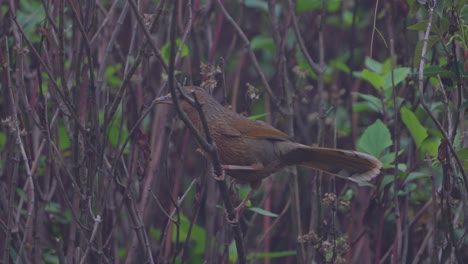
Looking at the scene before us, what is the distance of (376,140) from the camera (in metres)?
4.23

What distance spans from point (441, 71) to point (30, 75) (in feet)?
8.14

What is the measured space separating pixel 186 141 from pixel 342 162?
937 mm

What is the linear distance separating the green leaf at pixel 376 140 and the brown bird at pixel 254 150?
170 mm

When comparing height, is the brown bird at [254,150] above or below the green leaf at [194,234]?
above

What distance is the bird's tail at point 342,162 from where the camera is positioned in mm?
4016

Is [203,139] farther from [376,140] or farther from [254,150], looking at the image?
[376,140]

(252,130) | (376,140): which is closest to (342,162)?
(376,140)

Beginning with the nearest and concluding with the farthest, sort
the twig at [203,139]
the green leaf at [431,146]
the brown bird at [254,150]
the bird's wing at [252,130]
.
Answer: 1. the twig at [203,139]
2. the green leaf at [431,146]
3. the brown bird at [254,150]
4. the bird's wing at [252,130]

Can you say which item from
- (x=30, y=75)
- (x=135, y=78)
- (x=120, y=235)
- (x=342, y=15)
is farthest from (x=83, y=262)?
(x=342, y=15)

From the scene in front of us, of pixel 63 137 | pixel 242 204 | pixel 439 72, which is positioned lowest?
pixel 242 204

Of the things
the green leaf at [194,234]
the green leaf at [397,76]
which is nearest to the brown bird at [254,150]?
the green leaf at [194,234]

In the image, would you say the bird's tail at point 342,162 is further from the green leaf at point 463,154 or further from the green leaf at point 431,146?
the green leaf at point 463,154

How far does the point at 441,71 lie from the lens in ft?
11.5

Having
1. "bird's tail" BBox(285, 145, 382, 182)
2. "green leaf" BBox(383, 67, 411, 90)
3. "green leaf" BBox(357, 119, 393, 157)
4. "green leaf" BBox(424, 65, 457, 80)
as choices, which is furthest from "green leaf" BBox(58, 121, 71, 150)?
"green leaf" BBox(424, 65, 457, 80)
